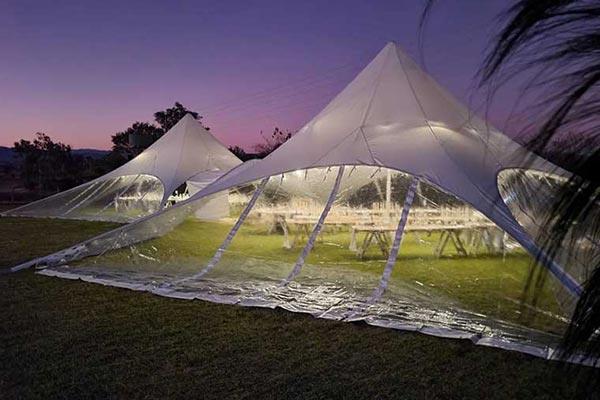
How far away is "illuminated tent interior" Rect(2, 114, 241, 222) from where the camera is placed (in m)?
11.6

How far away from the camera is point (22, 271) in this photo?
5.45 metres

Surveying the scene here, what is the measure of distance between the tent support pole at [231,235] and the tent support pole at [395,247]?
1.58 m

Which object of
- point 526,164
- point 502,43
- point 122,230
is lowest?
point 122,230

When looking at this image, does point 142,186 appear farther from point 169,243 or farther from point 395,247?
point 395,247

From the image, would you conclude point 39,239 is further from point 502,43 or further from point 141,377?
point 502,43

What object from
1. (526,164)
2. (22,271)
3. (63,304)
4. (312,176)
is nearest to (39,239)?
(22,271)

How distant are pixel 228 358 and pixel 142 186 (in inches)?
388

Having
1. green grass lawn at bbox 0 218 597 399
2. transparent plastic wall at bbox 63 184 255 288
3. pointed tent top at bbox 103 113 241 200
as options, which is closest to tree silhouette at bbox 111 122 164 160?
pointed tent top at bbox 103 113 241 200

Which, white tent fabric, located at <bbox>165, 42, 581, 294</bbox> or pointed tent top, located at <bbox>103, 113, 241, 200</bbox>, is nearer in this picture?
white tent fabric, located at <bbox>165, 42, 581, 294</bbox>

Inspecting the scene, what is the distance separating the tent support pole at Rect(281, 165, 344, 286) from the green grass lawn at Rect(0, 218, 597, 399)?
0.67m

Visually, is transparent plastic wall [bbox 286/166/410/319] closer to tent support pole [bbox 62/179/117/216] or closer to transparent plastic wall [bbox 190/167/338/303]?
transparent plastic wall [bbox 190/167/338/303]

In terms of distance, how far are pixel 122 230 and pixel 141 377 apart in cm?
304

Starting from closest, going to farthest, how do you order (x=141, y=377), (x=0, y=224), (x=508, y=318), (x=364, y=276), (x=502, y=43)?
(x=502, y=43)
(x=141, y=377)
(x=508, y=318)
(x=364, y=276)
(x=0, y=224)

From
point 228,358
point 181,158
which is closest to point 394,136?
point 228,358
